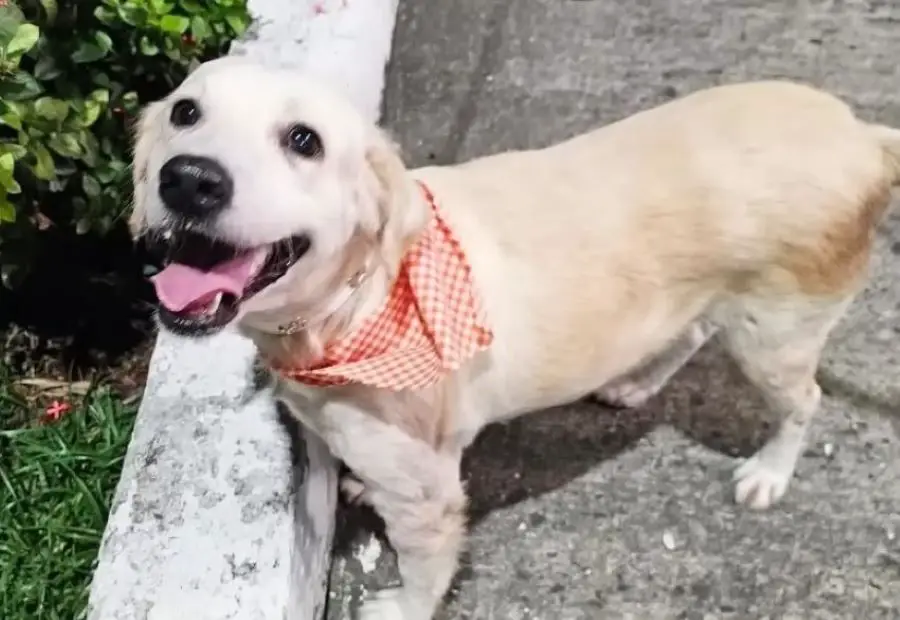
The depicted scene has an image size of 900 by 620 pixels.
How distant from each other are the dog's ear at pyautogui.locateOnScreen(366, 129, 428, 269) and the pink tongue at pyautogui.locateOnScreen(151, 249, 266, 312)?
0.68 feet

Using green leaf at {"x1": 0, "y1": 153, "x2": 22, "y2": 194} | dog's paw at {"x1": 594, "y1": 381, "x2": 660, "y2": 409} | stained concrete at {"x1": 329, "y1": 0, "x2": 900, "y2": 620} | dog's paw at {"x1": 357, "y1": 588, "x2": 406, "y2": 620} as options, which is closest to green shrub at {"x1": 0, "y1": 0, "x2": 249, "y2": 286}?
green leaf at {"x1": 0, "y1": 153, "x2": 22, "y2": 194}

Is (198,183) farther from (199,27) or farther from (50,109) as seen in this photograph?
(199,27)

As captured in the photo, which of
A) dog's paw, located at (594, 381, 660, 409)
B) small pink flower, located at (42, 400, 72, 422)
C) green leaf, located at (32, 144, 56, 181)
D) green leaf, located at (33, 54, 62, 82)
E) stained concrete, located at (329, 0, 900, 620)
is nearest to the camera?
green leaf, located at (32, 144, 56, 181)

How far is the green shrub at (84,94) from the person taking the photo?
198 cm

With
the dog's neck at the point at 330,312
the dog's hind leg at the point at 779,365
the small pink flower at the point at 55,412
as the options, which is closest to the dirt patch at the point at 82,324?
the small pink flower at the point at 55,412

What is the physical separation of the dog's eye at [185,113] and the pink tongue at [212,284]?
9.0 inches

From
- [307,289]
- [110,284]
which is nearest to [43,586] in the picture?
[110,284]

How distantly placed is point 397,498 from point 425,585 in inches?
11.9

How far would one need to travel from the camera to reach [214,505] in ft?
6.41

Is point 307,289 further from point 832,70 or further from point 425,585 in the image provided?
point 832,70

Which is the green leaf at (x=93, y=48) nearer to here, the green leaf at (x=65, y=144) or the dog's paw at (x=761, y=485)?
the green leaf at (x=65, y=144)

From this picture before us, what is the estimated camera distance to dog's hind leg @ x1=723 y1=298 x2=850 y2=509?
2049mm

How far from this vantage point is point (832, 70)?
3.23 metres

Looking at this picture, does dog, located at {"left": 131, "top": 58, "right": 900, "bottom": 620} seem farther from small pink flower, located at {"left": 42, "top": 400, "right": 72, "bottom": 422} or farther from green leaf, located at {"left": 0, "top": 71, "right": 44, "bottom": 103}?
small pink flower, located at {"left": 42, "top": 400, "right": 72, "bottom": 422}
